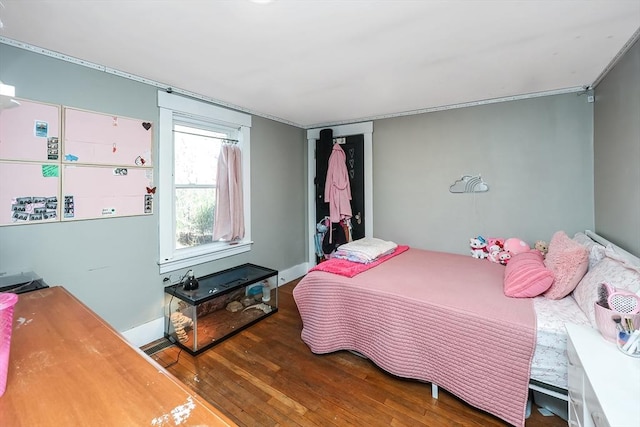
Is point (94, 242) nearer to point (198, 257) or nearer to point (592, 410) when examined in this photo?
point (198, 257)

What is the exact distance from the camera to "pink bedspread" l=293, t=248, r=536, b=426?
156 cm

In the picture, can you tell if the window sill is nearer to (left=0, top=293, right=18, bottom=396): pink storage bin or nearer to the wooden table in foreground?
the wooden table in foreground

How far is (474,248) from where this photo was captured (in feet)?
9.98

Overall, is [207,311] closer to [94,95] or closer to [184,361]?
[184,361]

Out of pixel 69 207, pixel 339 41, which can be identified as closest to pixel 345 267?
pixel 339 41

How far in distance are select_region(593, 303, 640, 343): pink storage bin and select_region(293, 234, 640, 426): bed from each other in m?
0.26

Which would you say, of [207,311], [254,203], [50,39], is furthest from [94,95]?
[207,311]

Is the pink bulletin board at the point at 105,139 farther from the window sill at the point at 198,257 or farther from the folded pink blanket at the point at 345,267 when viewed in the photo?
the folded pink blanket at the point at 345,267

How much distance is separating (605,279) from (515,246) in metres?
1.24

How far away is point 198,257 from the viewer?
9.24 ft

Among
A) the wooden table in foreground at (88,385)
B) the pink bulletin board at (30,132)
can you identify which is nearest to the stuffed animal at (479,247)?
the wooden table in foreground at (88,385)

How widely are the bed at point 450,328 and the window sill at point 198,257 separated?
3.68 ft

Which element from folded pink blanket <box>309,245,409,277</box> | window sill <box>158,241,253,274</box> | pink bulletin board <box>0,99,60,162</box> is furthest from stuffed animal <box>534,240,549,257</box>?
pink bulletin board <box>0,99,60,162</box>

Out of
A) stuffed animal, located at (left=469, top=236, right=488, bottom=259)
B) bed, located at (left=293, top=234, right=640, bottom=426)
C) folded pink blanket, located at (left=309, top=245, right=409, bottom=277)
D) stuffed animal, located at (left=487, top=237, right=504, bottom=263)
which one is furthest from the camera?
stuffed animal, located at (left=469, top=236, right=488, bottom=259)
